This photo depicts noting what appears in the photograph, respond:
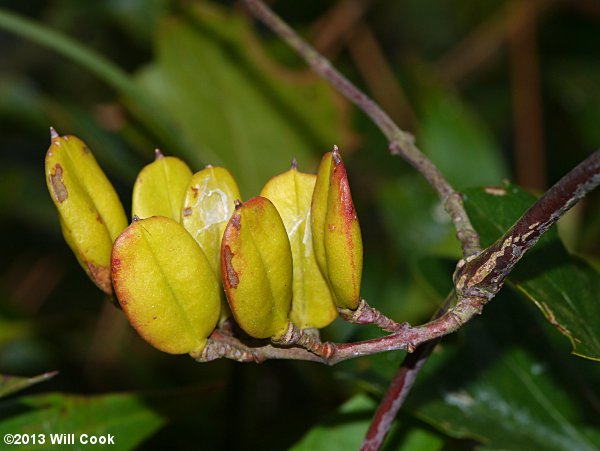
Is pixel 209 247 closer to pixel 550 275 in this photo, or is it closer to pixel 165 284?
pixel 165 284

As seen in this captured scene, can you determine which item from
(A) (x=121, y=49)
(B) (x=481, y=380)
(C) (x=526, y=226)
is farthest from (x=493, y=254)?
(A) (x=121, y=49)

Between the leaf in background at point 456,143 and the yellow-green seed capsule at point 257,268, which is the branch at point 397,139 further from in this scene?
the leaf in background at point 456,143

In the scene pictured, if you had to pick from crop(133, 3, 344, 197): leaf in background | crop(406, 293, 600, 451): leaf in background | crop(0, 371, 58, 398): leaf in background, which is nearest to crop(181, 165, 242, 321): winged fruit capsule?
crop(0, 371, 58, 398): leaf in background

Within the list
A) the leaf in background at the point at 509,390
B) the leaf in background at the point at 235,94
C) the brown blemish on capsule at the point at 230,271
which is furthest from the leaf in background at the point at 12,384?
the leaf in background at the point at 235,94

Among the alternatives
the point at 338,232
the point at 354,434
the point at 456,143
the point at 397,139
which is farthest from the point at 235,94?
the point at 338,232

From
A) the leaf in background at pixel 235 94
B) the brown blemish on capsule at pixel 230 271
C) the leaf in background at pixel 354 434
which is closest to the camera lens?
the brown blemish on capsule at pixel 230 271

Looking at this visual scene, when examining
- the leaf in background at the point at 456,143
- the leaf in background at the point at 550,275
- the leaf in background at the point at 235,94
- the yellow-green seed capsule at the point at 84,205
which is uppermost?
the leaf in background at the point at 235,94

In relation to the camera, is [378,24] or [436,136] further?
[378,24]

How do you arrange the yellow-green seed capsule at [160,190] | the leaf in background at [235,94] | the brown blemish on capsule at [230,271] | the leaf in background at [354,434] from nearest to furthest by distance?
1. the brown blemish on capsule at [230,271]
2. the yellow-green seed capsule at [160,190]
3. the leaf in background at [354,434]
4. the leaf in background at [235,94]

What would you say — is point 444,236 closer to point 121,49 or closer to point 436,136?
point 436,136
